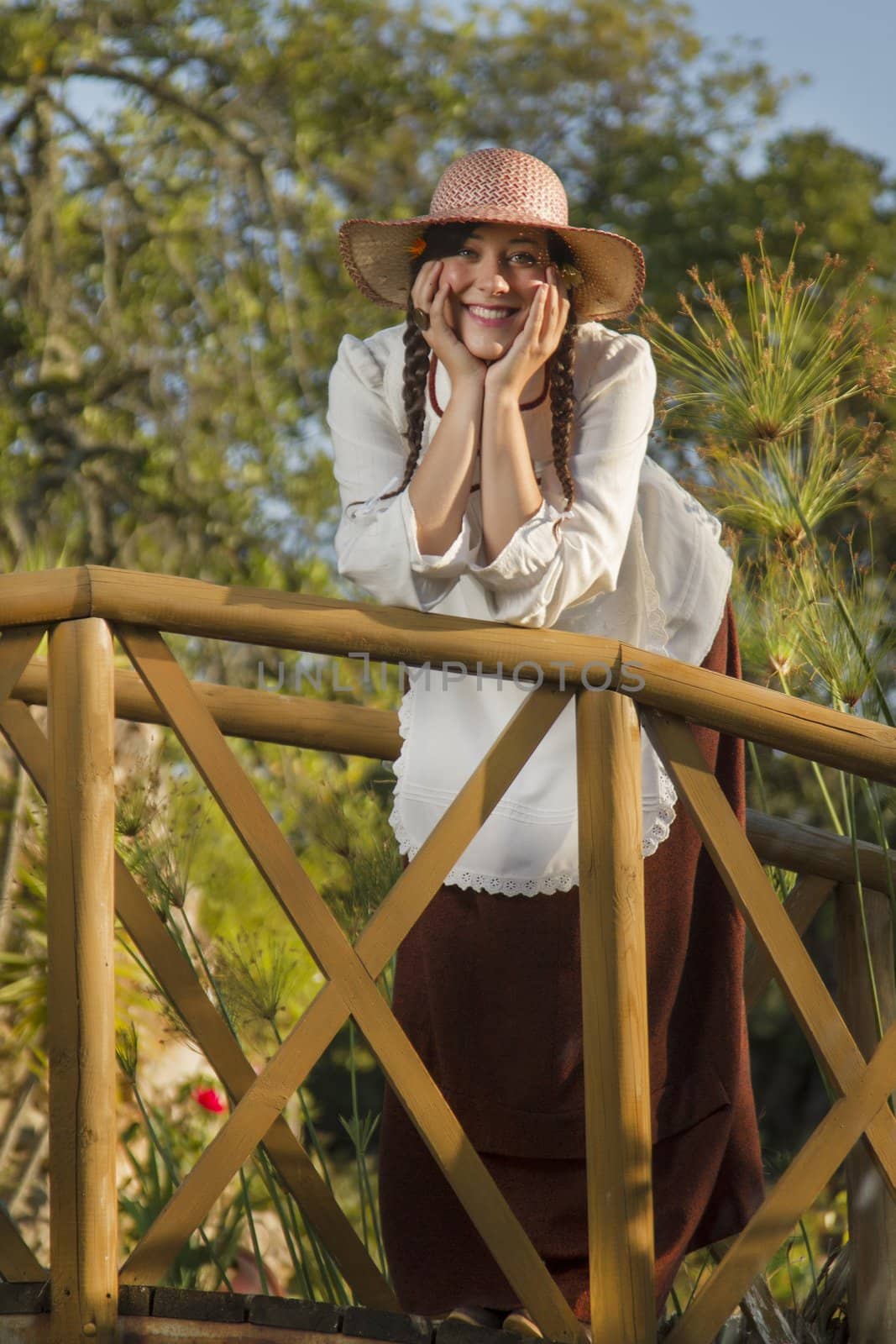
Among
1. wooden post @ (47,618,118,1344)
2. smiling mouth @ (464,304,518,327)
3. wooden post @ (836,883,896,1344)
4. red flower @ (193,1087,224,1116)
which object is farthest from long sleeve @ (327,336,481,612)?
red flower @ (193,1087,224,1116)

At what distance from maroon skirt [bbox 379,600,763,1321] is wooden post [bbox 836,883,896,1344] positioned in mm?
429

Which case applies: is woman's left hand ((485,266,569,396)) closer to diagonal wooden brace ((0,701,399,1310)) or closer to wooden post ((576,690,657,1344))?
wooden post ((576,690,657,1344))

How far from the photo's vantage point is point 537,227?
212 centimetres

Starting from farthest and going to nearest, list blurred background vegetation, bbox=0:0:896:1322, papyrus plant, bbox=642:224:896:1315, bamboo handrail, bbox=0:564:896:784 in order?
blurred background vegetation, bbox=0:0:896:1322 < papyrus plant, bbox=642:224:896:1315 < bamboo handrail, bbox=0:564:896:784

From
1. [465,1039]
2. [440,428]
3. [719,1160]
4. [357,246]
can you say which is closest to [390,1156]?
[465,1039]

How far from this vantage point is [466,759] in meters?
2.12

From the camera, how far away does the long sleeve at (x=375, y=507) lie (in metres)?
2.01

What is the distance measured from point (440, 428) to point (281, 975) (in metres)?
1.04

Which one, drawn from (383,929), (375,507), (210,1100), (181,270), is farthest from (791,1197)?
(181,270)

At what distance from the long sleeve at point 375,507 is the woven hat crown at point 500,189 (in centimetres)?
24

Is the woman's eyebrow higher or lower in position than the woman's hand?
higher

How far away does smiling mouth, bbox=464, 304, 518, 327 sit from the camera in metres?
2.07

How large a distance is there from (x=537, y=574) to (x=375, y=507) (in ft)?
0.79

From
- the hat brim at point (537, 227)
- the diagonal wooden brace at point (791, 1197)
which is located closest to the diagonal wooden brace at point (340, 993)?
the diagonal wooden brace at point (791, 1197)
